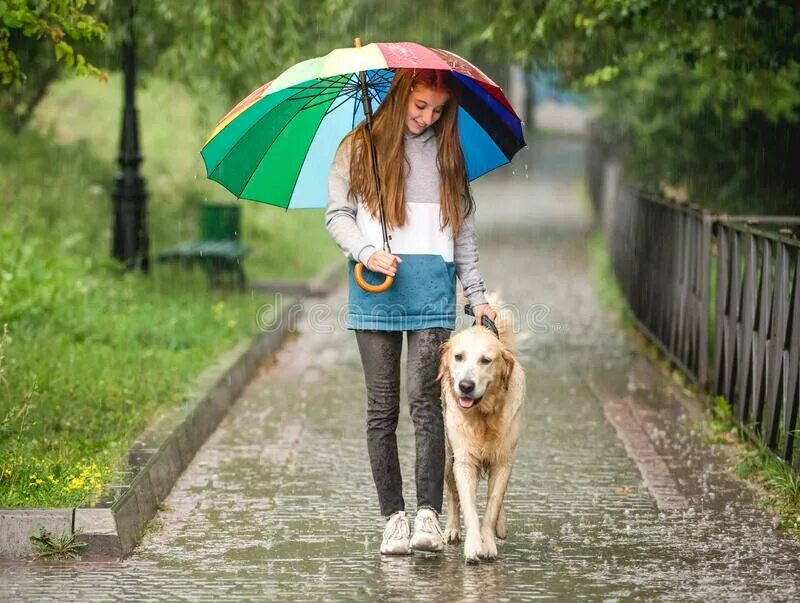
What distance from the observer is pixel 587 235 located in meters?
24.8

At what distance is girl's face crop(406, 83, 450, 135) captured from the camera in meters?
6.13

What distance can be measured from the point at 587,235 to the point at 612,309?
9.53 m

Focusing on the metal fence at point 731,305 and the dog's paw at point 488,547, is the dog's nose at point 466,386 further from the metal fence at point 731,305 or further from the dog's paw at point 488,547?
the metal fence at point 731,305

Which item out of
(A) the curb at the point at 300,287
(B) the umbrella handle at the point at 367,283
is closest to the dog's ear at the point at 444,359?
(B) the umbrella handle at the point at 367,283

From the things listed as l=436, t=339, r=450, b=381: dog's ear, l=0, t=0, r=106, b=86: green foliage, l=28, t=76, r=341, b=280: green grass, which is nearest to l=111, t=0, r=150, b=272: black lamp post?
l=28, t=76, r=341, b=280: green grass

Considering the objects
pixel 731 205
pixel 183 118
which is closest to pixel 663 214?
pixel 731 205

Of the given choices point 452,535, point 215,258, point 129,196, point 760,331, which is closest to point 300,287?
point 215,258

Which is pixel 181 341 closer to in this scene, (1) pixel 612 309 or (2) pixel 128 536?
(2) pixel 128 536

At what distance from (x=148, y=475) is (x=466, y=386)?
203cm

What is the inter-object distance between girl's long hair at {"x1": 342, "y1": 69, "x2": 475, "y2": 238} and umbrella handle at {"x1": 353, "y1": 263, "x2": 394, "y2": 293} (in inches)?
9.1

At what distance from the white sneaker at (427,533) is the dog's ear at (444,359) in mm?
597

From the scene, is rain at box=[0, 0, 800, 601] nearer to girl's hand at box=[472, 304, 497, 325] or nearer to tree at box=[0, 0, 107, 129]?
tree at box=[0, 0, 107, 129]

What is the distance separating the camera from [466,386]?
5.82m

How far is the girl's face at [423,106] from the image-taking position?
6.13 metres
